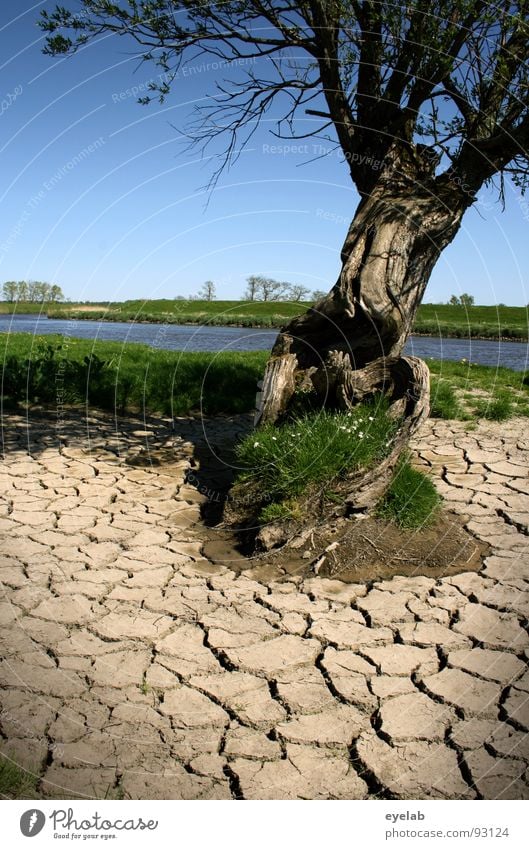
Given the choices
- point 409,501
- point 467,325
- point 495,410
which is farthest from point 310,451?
point 467,325

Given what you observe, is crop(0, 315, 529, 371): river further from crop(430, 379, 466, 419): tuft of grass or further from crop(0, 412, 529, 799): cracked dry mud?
crop(0, 412, 529, 799): cracked dry mud

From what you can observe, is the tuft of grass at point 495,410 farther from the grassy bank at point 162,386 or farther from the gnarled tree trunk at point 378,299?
the gnarled tree trunk at point 378,299

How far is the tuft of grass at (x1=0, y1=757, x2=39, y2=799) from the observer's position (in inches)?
110

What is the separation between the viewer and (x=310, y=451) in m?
5.74

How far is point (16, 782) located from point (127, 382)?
837cm

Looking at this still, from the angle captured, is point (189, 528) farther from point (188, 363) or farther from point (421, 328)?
point (421, 328)

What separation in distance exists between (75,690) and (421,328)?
1009 inches

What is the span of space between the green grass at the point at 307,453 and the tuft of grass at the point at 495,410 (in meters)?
3.84

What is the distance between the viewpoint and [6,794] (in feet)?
9.12

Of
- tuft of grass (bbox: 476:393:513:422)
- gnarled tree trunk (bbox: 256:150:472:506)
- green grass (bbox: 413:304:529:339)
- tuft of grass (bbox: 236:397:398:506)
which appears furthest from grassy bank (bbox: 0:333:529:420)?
green grass (bbox: 413:304:529:339)

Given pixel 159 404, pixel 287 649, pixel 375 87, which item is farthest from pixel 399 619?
pixel 159 404

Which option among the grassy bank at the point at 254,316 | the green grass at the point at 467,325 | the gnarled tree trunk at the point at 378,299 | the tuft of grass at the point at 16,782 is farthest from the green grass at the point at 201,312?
the tuft of grass at the point at 16,782

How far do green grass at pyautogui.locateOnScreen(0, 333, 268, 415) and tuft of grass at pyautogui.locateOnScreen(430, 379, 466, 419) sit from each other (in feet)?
9.51

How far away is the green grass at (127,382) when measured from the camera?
10344 mm
